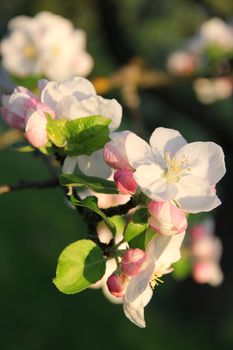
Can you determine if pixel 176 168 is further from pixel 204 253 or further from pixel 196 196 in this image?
pixel 204 253

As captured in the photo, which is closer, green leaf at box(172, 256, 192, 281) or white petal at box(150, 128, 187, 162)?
white petal at box(150, 128, 187, 162)

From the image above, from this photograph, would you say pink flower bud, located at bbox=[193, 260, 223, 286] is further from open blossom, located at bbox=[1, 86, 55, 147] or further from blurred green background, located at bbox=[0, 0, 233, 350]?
blurred green background, located at bbox=[0, 0, 233, 350]

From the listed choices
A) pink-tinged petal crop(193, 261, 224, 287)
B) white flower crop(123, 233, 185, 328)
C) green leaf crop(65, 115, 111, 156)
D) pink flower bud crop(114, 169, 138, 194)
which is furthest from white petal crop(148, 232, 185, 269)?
pink-tinged petal crop(193, 261, 224, 287)

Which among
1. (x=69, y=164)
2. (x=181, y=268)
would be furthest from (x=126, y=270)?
(x=181, y=268)

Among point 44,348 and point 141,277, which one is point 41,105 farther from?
point 44,348

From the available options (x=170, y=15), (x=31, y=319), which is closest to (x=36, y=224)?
(x=31, y=319)

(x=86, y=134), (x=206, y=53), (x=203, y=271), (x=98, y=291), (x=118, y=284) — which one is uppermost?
(x=86, y=134)

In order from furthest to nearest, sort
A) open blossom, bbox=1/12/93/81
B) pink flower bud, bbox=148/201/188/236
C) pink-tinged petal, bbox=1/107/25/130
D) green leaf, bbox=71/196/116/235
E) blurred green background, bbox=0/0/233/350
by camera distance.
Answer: blurred green background, bbox=0/0/233/350
open blossom, bbox=1/12/93/81
pink-tinged petal, bbox=1/107/25/130
green leaf, bbox=71/196/116/235
pink flower bud, bbox=148/201/188/236
